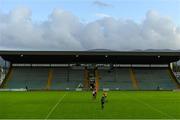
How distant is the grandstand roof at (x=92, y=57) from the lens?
93.1 metres

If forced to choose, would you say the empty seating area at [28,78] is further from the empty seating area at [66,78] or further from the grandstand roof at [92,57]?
the grandstand roof at [92,57]

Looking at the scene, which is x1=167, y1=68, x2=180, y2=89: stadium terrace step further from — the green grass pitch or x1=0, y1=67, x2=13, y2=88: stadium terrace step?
the green grass pitch

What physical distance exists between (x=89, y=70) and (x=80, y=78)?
4936 mm

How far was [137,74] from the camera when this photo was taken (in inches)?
3900

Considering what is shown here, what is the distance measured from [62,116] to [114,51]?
64.8m

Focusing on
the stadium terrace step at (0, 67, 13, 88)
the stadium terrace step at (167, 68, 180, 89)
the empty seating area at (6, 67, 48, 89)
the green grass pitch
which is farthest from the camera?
the stadium terrace step at (167, 68, 180, 89)

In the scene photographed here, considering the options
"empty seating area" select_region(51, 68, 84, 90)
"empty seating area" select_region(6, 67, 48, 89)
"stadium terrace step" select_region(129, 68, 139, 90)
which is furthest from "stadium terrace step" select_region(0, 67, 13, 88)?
"stadium terrace step" select_region(129, 68, 139, 90)

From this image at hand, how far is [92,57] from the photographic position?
99.2m

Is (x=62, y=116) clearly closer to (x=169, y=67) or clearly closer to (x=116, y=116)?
(x=116, y=116)

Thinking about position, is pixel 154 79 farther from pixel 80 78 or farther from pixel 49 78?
pixel 49 78

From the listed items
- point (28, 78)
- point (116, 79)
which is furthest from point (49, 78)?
point (116, 79)

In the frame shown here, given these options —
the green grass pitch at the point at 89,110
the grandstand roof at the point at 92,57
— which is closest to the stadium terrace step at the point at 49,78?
the grandstand roof at the point at 92,57

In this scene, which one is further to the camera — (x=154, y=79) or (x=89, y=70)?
(x=89, y=70)

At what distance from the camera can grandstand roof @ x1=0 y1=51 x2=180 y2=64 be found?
306 feet
